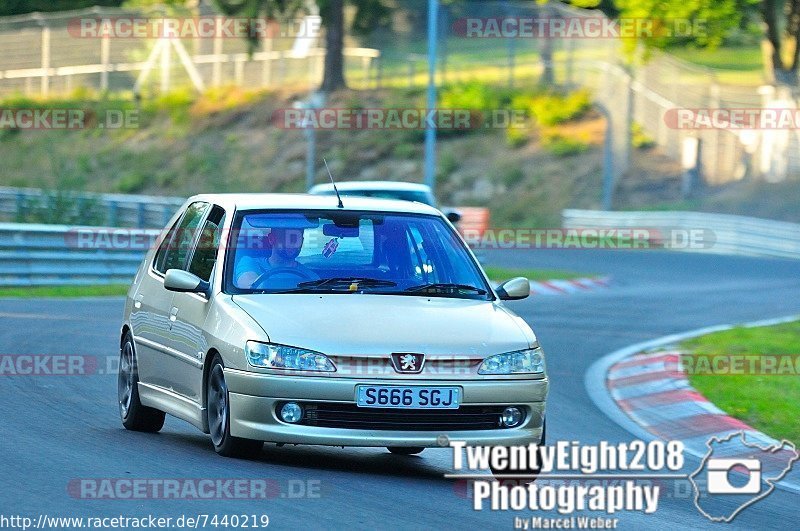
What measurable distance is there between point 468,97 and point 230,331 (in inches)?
1872

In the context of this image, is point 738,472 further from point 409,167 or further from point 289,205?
point 409,167

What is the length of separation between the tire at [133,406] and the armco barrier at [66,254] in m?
13.3

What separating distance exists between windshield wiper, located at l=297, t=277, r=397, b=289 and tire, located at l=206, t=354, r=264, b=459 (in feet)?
2.27

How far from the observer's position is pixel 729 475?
33.4ft

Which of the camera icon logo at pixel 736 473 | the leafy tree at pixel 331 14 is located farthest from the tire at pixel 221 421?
the leafy tree at pixel 331 14

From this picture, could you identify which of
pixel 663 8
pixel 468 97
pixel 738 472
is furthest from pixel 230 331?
pixel 468 97

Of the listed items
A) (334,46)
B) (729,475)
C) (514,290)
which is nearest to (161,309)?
(514,290)

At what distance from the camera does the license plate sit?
27.8ft

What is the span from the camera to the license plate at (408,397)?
334 inches

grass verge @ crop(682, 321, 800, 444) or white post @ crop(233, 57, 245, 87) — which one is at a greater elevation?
grass verge @ crop(682, 321, 800, 444)

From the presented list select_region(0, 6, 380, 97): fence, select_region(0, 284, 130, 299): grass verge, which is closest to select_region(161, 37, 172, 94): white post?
select_region(0, 6, 380, 97): fence

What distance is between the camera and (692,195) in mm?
53281

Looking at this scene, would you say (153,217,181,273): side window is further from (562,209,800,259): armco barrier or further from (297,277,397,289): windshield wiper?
(562,209,800,259): armco barrier

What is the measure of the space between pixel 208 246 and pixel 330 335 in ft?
5.38
